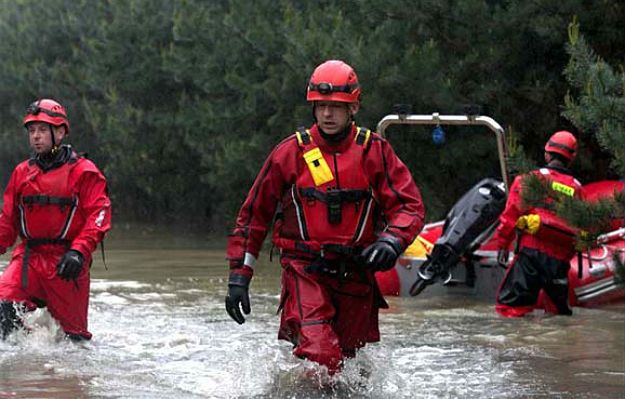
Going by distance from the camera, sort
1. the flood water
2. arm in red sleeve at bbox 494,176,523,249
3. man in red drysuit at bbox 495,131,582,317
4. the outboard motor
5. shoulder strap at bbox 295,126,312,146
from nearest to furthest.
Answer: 1. shoulder strap at bbox 295,126,312,146
2. the flood water
3. arm in red sleeve at bbox 494,176,523,249
4. man in red drysuit at bbox 495,131,582,317
5. the outboard motor

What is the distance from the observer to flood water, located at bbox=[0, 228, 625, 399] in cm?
778

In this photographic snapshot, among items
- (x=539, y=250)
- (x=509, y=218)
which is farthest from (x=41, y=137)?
(x=539, y=250)

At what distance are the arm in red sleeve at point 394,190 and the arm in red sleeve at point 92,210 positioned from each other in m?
2.49

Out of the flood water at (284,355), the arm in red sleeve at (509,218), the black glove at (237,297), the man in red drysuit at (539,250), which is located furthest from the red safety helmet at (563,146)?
the black glove at (237,297)

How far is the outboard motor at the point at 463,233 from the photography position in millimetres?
12914

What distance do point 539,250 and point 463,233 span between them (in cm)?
119

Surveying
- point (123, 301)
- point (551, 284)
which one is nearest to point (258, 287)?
point (123, 301)

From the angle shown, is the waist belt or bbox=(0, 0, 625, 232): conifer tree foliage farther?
bbox=(0, 0, 625, 232): conifer tree foliage

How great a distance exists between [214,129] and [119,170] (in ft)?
17.0

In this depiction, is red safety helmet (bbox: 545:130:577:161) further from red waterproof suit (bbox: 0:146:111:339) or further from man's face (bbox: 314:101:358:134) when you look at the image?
man's face (bbox: 314:101:358:134)

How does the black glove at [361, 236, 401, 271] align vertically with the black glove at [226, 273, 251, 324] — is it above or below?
above

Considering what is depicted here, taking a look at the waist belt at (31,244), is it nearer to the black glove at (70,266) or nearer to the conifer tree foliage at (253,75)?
the black glove at (70,266)

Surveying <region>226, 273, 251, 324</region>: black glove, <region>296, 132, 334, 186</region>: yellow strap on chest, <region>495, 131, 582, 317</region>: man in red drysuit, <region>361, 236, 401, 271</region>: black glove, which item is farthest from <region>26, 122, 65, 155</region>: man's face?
<region>495, 131, 582, 317</region>: man in red drysuit

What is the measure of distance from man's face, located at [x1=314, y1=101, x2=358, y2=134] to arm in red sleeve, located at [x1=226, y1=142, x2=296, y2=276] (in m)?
0.25
